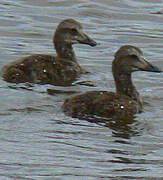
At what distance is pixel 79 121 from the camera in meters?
9.44

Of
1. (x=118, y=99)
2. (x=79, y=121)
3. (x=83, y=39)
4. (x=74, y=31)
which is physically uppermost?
(x=74, y=31)

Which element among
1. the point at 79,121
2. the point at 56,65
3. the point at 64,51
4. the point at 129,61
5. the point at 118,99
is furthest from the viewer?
the point at 64,51

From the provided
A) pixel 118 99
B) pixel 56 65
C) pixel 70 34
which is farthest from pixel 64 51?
pixel 118 99

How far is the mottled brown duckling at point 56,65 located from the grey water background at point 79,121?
20cm

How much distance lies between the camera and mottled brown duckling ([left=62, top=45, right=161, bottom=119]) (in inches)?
378

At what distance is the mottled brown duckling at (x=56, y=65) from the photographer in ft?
37.1

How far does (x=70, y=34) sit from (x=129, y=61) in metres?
2.28

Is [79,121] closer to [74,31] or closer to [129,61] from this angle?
[129,61]

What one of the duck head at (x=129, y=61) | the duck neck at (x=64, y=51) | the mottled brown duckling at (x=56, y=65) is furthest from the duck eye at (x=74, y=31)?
the duck head at (x=129, y=61)

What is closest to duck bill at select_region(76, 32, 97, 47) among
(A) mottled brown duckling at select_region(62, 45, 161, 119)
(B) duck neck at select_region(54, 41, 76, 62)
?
(B) duck neck at select_region(54, 41, 76, 62)

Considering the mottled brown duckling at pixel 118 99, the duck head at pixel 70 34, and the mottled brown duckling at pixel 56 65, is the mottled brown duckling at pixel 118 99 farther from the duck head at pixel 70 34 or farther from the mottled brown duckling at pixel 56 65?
the duck head at pixel 70 34

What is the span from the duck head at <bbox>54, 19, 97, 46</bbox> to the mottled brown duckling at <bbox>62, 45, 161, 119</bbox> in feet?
6.62

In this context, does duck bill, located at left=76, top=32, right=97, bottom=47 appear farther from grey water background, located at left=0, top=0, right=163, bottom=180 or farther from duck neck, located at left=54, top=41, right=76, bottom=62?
grey water background, located at left=0, top=0, right=163, bottom=180

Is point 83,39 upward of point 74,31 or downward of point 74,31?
downward
